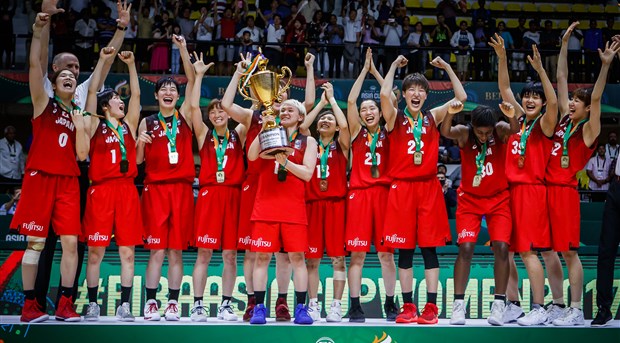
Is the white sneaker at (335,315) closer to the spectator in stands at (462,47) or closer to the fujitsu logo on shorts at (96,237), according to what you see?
the fujitsu logo on shorts at (96,237)

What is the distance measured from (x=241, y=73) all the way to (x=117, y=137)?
4.03 feet

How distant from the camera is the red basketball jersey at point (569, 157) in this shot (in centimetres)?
714

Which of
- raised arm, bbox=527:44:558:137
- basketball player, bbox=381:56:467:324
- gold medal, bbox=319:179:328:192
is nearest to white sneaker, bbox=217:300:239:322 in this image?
gold medal, bbox=319:179:328:192

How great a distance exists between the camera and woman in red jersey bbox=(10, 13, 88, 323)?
21.7 feet

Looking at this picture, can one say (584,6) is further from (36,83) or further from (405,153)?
(36,83)

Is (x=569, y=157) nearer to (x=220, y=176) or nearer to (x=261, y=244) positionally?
(x=261, y=244)

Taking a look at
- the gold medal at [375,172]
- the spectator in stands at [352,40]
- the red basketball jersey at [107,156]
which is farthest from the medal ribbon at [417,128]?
the spectator in stands at [352,40]

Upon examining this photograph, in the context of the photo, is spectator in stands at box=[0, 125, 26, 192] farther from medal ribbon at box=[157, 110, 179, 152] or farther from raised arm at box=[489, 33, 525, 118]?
raised arm at box=[489, 33, 525, 118]

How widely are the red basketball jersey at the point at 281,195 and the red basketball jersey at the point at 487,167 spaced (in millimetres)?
1479

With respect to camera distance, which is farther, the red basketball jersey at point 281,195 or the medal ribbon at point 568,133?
the medal ribbon at point 568,133

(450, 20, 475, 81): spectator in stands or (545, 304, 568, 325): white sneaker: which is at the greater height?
(450, 20, 475, 81): spectator in stands

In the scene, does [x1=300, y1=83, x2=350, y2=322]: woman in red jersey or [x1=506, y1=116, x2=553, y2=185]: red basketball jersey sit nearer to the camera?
[x1=506, y1=116, x2=553, y2=185]: red basketball jersey

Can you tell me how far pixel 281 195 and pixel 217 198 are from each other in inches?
26.5

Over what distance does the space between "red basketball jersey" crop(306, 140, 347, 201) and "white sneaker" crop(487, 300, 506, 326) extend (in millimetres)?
1696
